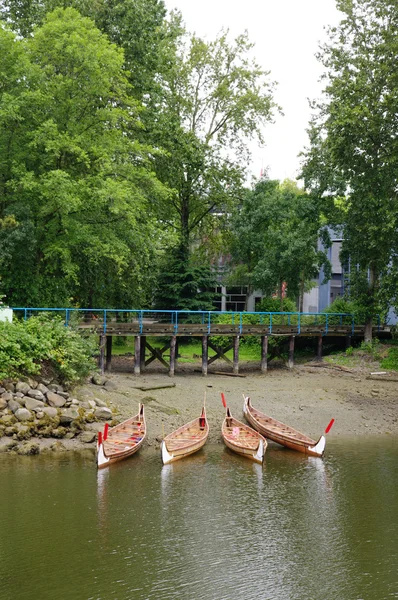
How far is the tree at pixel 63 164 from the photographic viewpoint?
2803 cm

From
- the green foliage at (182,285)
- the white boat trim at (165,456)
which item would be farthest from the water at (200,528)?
the green foliage at (182,285)

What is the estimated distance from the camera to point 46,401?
21.8m

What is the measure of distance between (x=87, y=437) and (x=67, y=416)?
958 millimetres

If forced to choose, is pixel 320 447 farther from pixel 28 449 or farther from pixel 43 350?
pixel 43 350

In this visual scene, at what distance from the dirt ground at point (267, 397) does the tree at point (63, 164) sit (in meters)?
5.88

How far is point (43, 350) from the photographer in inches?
910

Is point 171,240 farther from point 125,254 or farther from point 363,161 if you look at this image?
point 363,161

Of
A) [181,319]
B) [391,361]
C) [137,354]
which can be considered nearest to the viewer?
[137,354]

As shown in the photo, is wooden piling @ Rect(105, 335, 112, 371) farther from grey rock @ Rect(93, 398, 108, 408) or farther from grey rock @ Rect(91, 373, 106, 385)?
grey rock @ Rect(93, 398, 108, 408)

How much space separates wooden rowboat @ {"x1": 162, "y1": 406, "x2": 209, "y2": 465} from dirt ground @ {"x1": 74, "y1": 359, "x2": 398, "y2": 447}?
561 mm

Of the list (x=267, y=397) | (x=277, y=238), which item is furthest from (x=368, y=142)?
(x=267, y=397)

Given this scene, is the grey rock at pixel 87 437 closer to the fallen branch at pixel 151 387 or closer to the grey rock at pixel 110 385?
the grey rock at pixel 110 385

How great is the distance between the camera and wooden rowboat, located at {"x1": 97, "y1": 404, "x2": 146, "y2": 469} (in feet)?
62.0

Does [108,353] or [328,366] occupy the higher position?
[108,353]
